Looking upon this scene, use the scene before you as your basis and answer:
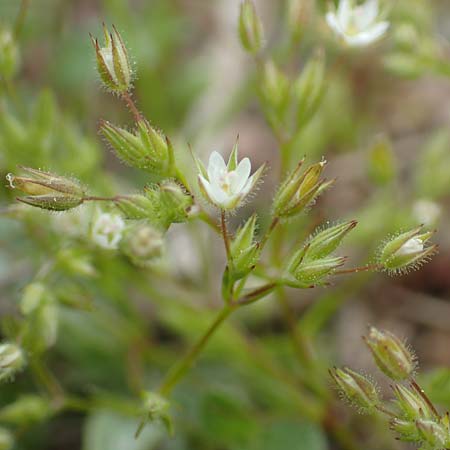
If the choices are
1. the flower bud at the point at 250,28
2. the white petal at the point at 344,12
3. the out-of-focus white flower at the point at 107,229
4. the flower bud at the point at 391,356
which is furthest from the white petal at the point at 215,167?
the white petal at the point at 344,12

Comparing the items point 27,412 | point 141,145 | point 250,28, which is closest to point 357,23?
point 250,28

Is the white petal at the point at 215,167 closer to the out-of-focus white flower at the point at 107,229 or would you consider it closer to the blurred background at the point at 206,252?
the blurred background at the point at 206,252

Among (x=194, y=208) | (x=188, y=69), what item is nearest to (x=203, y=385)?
(x=194, y=208)

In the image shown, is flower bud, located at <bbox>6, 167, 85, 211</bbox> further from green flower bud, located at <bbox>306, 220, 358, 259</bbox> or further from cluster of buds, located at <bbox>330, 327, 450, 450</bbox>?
cluster of buds, located at <bbox>330, 327, 450, 450</bbox>

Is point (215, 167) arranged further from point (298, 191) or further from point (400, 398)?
point (400, 398)

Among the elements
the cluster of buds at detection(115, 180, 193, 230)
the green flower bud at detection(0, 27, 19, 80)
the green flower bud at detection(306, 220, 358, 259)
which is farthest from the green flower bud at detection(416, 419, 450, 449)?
the green flower bud at detection(0, 27, 19, 80)

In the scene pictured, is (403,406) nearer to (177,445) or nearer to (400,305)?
(177,445)

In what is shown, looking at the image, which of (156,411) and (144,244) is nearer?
(156,411)

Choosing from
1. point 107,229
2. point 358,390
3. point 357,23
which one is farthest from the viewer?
point 357,23
